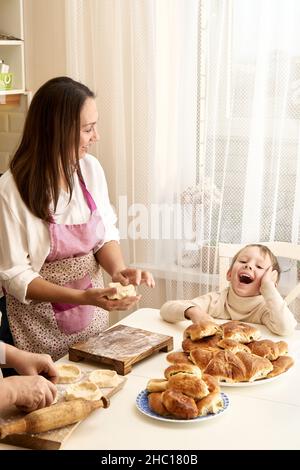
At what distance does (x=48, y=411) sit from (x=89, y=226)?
3.05 feet

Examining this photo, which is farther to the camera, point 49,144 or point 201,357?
point 49,144

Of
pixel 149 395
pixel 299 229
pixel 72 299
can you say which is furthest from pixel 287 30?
pixel 149 395

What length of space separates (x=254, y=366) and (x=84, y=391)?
40cm

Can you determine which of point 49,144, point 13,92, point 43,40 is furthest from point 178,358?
point 43,40

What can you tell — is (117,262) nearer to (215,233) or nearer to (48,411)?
(215,233)

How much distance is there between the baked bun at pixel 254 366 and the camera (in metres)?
1.69

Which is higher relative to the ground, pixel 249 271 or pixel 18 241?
pixel 18 241

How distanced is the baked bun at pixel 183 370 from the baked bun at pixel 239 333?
0.77 ft

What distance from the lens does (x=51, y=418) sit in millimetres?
1445

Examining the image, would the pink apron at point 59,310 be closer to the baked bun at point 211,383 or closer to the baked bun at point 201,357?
the baked bun at point 201,357

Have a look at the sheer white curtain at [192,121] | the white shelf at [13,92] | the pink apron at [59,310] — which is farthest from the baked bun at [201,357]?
the white shelf at [13,92]

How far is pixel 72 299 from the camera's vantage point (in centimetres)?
209

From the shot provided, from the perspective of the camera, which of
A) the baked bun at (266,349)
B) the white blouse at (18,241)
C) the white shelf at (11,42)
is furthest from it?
the white shelf at (11,42)

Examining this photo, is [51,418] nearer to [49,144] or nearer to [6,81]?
[49,144]
